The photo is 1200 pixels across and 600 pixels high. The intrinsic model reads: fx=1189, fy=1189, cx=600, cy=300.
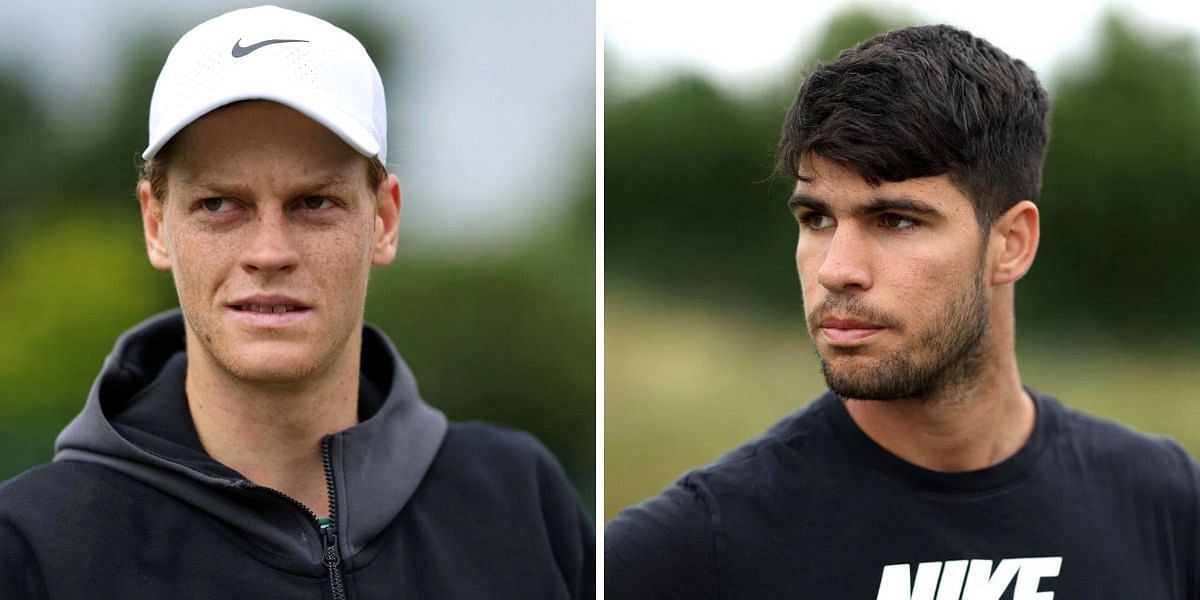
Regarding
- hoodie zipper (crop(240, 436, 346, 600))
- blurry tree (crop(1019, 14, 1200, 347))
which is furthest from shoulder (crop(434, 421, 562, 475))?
blurry tree (crop(1019, 14, 1200, 347))

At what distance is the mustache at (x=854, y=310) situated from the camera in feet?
6.35

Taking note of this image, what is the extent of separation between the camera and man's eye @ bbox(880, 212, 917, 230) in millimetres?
1940

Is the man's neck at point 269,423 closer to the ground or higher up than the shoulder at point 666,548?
higher up

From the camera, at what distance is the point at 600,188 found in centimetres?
214

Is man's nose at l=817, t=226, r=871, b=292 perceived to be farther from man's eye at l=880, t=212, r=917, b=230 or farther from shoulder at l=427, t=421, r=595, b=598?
shoulder at l=427, t=421, r=595, b=598

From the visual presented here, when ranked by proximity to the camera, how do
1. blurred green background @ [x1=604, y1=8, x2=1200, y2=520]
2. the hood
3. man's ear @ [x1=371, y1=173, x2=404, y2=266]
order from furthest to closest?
blurred green background @ [x1=604, y1=8, x2=1200, y2=520] → man's ear @ [x1=371, y1=173, x2=404, y2=266] → the hood

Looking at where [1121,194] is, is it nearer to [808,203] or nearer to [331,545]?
[808,203]

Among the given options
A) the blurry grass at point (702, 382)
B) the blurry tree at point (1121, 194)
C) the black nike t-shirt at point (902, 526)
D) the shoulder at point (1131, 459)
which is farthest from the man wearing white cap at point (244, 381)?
the blurry tree at point (1121, 194)

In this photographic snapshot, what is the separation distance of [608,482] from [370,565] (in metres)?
1.01

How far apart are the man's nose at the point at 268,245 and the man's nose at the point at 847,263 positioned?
0.85 metres

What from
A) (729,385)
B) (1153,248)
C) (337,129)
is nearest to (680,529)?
(337,129)

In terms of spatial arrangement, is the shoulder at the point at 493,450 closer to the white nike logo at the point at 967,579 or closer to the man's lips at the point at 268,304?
the man's lips at the point at 268,304

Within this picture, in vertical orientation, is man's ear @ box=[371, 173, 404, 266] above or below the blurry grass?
above

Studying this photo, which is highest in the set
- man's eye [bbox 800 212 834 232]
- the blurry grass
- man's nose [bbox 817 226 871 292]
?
man's eye [bbox 800 212 834 232]
